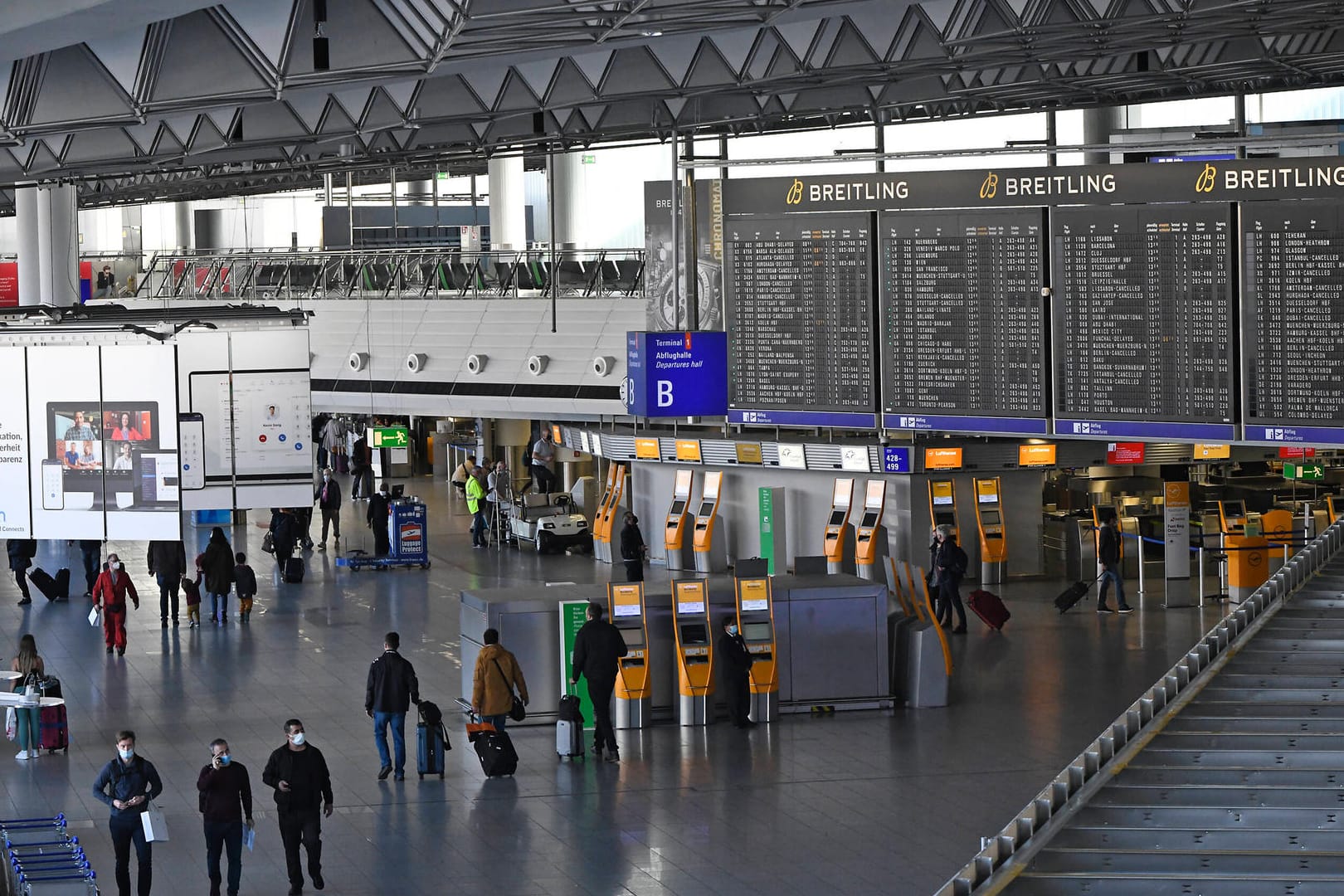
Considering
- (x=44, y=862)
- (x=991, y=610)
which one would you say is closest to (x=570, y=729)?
(x=44, y=862)

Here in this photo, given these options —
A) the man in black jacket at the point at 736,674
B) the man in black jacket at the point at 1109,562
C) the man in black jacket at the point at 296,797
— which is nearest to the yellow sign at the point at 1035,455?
the man in black jacket at the point at 1109,562

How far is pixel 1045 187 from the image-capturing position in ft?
61.6

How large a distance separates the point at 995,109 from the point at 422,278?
13.6m

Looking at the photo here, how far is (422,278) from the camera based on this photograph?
34.8 meters

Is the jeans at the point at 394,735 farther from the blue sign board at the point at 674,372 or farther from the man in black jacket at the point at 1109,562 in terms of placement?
the man in black jacket at the point at 1109,562

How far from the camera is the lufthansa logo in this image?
57.9 ft

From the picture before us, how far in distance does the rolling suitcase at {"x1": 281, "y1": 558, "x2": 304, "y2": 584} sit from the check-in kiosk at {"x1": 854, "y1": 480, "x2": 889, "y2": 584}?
8160 millimetres

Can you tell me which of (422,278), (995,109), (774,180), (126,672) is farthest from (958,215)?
(422,278)

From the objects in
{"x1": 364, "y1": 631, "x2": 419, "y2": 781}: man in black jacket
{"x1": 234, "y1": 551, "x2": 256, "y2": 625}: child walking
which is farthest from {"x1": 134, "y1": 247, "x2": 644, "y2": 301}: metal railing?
{"x1": 364, "y1": 631, "x2": 419, "y2": 781}: man in black jacket

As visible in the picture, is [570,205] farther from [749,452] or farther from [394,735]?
[394,735]

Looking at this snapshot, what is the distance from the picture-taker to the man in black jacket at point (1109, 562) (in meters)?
22.9

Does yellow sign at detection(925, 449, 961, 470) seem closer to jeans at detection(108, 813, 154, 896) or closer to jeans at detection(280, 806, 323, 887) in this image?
jeans at detection(280, 806, 323, 887)

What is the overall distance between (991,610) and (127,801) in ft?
40.3

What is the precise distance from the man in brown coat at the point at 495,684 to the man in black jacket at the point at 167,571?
900cm
